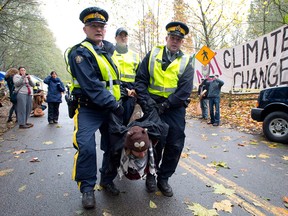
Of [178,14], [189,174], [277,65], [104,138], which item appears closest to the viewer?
[104,138]

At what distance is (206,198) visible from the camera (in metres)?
3.10

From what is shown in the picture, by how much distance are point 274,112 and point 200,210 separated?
164 inches

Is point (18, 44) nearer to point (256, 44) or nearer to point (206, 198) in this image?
point (256, 44)

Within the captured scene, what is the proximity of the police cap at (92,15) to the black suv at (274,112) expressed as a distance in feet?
15.8

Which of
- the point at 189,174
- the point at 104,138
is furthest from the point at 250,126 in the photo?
the point at 104,138

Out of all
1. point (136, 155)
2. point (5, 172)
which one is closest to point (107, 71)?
point (136, 155)

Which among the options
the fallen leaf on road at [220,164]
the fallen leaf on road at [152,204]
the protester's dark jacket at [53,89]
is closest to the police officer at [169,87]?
the fallen leaf on road at [152,204]

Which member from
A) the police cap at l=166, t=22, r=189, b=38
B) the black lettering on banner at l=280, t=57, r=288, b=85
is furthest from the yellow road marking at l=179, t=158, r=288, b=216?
the black lettering on banner at l=280, t=57, r=288, b=85

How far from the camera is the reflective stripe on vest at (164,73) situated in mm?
2992

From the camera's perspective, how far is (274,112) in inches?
233

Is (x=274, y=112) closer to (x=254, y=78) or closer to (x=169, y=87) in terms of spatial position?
(x=169, y=87)

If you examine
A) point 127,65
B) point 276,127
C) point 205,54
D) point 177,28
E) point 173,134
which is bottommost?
point 276,127

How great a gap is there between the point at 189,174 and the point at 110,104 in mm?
2007

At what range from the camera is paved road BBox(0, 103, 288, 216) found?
2.85 m
